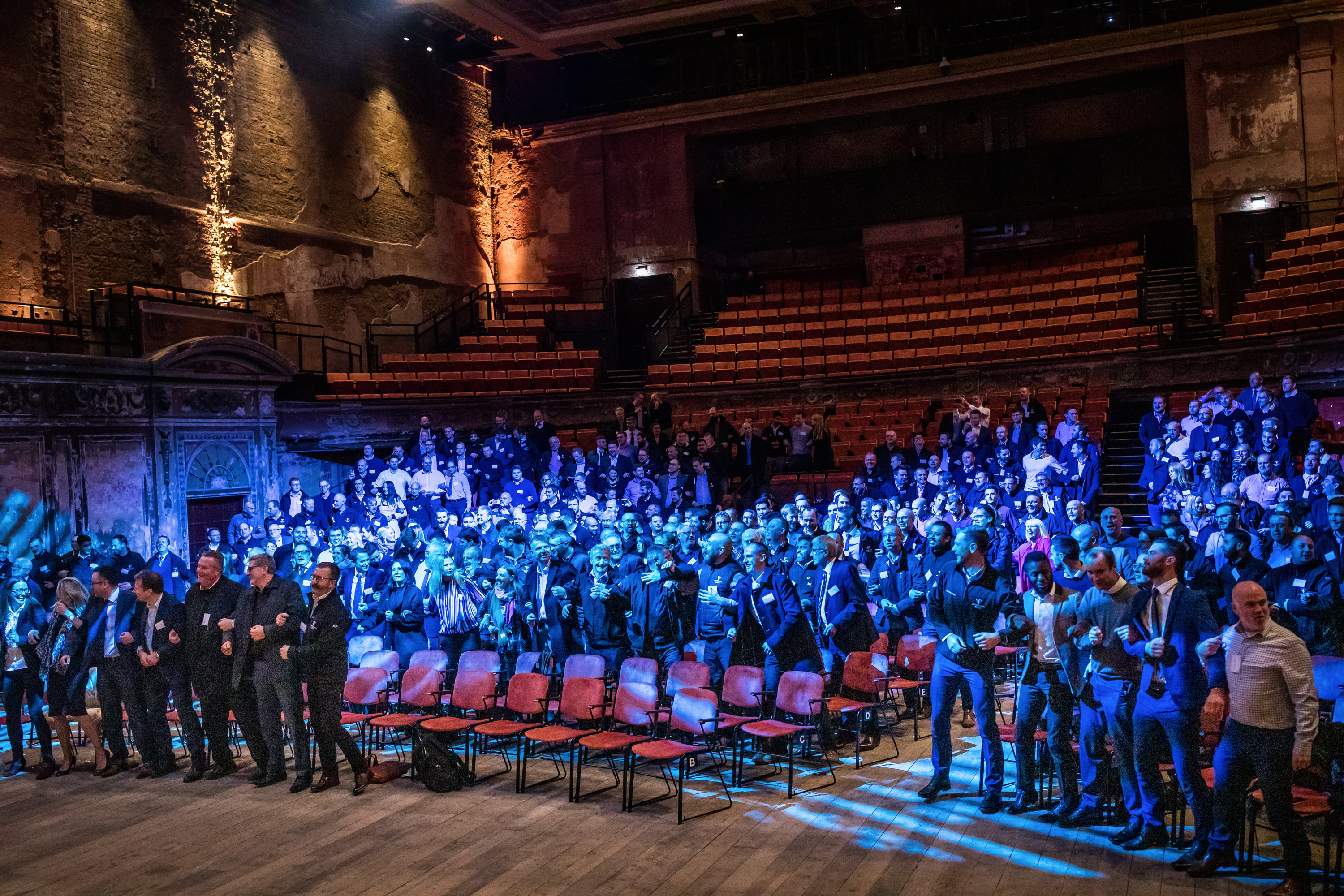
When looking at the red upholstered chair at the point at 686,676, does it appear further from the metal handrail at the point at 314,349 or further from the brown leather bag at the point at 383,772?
the metal handrail at the point at 314,349

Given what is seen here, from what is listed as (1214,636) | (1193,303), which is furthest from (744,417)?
(1214,636)

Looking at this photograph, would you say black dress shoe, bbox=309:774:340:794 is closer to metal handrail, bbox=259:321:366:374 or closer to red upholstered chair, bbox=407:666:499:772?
red upholstered chair, bbox=407:666:499:772

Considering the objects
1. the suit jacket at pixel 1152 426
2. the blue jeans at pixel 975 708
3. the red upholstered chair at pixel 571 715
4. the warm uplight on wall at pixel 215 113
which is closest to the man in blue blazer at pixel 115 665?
the red upholstered chair at pixel 571 715

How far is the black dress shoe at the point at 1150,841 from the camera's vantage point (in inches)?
210

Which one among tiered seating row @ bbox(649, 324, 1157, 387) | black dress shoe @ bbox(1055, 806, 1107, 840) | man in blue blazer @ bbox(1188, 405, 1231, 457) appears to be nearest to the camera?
black dress shoe @ bbox(1055, 806, 1107, 840)

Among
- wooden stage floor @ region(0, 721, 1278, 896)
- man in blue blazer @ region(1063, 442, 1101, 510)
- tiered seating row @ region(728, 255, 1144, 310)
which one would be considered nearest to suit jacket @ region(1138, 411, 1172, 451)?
man in blue blazer @ region(1063, 442, 1101, 510)

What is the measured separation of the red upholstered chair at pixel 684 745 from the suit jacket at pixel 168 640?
11.4 ft

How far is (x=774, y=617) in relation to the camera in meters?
7.16

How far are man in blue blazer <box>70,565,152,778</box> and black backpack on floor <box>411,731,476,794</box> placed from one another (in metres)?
2.25

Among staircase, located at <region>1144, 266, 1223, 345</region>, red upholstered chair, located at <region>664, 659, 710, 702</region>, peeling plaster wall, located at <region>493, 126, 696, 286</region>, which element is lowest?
red upholstered chair, located at <region>664, 659, 710, 702</region>

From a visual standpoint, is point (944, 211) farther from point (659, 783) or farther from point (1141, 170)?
point (659, 783)

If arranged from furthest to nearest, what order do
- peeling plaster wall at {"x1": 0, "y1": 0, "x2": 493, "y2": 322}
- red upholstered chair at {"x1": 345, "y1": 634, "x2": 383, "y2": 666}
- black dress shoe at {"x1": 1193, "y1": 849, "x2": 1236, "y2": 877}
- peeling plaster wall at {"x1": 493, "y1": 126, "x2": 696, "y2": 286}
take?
peeling plaster wall at {"x1": 493, "y1": 126, "x2": 696, "y2": 286}, peeling plaster wall at {"x1": 0, "y1": 0, "x2": 493, "y2": 322}, red upholstered chair at {"x1": 345, "y1": 634, "x2": 383, "y2": 666}, black dress shoe at {"x1": 1193, "y1": 849, "x2": 1236, "y2": 877}

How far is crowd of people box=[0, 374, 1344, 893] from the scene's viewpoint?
17.1 feet

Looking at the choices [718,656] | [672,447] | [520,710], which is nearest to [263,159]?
[672,447]
